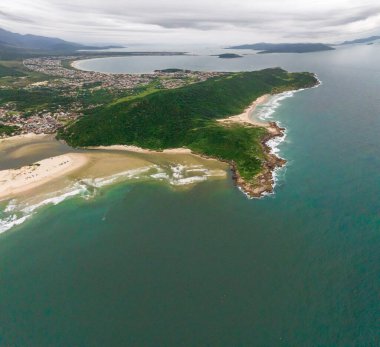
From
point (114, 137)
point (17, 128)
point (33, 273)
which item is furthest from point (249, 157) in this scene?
point (17, 128)

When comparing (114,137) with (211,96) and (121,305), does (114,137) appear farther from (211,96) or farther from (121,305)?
(121,305)

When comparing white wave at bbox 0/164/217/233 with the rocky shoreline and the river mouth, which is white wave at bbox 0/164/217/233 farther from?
the rocky shoreline

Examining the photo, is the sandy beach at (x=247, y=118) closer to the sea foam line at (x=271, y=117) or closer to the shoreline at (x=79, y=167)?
the sea foam line at (x=271, y=117)

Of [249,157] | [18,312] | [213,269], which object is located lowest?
[18,312]

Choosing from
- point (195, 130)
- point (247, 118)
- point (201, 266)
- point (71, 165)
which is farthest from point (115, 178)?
point (247, 118)

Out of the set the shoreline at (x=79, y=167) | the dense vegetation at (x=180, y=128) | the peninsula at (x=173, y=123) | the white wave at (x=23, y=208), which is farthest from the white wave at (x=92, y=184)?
the dense vegetation at (x=180, y=128)

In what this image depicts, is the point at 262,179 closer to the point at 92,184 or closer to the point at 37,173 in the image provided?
the point at 92,184

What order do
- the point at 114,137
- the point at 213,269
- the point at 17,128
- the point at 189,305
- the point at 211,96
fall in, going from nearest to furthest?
1. the point at 189,305
2. the point at 213,269
3. the point at 114,137
4. the point at 17,128
5. the point at 211,96
